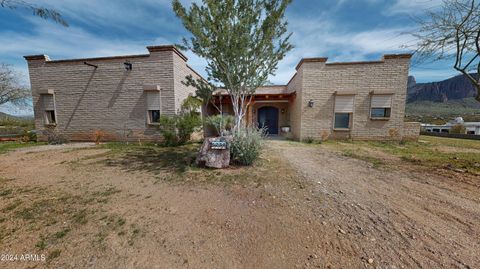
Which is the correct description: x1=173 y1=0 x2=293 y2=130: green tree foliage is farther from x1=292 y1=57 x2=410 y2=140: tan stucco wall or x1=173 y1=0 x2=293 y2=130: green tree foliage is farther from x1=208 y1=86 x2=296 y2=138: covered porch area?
x1=208 y1=86 x2=296 y2=138: covered porch area

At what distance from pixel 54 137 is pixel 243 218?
38.3 feet

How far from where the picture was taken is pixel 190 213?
8.79 ft

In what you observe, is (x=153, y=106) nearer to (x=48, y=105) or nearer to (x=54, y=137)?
(x=54, y=137)

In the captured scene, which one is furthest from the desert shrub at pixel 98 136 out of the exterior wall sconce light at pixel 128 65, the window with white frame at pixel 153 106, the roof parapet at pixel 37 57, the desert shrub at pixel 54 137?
the roof parapet at pixel 37 57

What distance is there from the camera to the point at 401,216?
8.27ft

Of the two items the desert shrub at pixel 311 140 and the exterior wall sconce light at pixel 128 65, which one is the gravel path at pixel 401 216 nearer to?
the desert shrub at pixel 311 140

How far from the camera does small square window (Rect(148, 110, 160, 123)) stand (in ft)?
29.2

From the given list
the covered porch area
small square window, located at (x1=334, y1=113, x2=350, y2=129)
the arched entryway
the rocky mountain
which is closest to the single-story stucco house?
small square window, located at (x1=334, y1=113, x2=350, y2=129)

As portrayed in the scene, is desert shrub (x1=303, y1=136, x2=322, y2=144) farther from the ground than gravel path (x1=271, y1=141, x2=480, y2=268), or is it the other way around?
desert shrub (x1=303, y1=136, x2=322, y2=144)

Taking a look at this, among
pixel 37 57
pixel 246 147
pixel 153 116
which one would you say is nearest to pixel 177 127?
pixel 153 116

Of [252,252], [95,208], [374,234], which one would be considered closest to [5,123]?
[95,208]

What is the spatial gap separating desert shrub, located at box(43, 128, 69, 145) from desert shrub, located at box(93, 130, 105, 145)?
147 cm

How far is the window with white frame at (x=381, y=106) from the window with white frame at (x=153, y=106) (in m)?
11.1

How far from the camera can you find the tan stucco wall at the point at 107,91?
8.62 m
